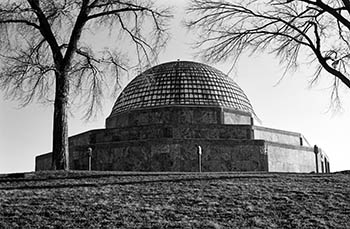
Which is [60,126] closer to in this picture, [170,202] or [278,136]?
[170,202]

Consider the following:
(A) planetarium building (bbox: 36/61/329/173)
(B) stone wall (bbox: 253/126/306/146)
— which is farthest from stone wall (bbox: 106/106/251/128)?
(B) stone wall (bbox: 253/126/306/146)

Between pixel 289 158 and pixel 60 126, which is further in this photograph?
pixel 289 158

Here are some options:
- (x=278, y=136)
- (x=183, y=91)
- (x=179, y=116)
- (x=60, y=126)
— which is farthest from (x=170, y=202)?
(x=183, y=91)

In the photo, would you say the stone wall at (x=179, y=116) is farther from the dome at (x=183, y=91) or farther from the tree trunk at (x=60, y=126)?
the tree trunk at (x=60, y=126)

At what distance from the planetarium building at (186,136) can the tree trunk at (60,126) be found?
3.15 metres

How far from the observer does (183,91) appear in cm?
2164

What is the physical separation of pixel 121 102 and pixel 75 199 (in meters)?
15.6

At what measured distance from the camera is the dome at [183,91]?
69.8 ft

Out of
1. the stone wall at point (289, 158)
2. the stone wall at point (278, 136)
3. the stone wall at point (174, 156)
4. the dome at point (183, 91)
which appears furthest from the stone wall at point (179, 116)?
the stone wall at point (174, 156)

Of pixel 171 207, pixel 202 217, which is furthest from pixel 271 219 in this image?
pixel 171 207

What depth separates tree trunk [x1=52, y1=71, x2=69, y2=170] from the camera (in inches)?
402

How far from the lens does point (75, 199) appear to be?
6.96 meters

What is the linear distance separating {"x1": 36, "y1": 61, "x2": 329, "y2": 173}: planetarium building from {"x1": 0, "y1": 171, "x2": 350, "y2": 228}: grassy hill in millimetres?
5476

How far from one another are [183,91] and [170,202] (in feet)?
48.6
